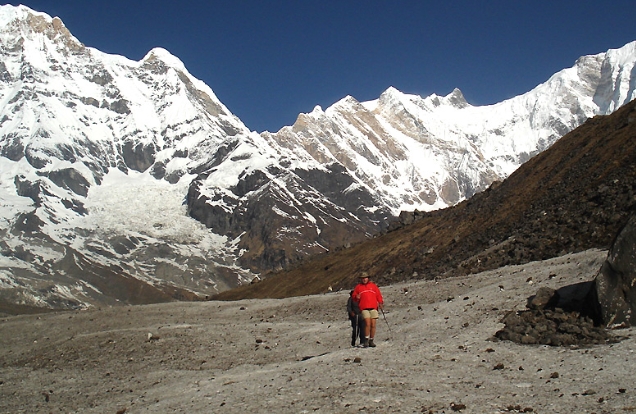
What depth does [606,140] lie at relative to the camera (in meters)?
53.6

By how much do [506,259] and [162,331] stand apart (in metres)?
20.7

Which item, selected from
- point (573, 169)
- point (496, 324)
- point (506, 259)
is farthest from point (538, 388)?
point (573, 169)

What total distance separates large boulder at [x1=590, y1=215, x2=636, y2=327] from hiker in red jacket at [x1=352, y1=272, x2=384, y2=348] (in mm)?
6455

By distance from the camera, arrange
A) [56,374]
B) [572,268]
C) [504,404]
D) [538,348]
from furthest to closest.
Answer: [572,268], [56,374], [538,348], [504,404]

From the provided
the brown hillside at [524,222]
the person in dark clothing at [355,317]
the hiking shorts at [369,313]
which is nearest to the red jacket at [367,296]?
the hiking shorts at [369,313]

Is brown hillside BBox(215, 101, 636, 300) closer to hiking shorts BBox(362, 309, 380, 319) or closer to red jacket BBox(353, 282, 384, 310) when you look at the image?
red jacket BBox(353, 282, 384, 310)

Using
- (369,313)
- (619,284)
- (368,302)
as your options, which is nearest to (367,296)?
(368,302)

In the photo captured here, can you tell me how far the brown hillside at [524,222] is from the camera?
3941 cm

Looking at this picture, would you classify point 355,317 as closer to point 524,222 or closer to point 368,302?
point 368,302

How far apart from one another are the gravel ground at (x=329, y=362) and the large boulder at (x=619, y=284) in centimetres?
74

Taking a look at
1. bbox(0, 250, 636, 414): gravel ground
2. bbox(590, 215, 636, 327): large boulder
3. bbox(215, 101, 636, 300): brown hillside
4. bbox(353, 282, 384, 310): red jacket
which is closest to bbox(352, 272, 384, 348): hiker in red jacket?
bbox(353, 282, 384, 310): red jacket

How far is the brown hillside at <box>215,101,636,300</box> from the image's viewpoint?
39406 mm

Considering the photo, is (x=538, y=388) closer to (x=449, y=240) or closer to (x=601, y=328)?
(x=601, y=328)

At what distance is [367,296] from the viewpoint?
22.2 metres
